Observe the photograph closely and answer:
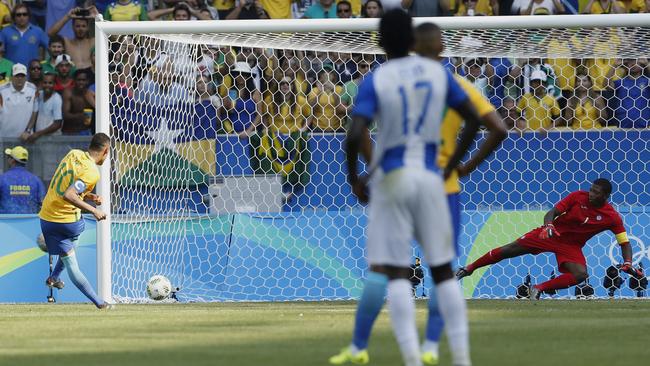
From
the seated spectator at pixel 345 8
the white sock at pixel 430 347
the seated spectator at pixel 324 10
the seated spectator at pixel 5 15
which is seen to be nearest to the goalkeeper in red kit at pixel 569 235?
the seated spectator at pixel 345 8

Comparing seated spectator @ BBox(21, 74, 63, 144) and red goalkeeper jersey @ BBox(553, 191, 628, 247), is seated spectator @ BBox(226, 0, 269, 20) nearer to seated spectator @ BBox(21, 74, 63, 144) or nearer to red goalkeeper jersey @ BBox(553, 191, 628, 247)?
seated spectator @ BBox(21, 74, 63, 144)

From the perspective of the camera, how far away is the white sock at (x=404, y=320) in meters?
6.76

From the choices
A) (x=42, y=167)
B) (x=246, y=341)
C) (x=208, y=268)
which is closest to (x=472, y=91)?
(x=246, y=341)

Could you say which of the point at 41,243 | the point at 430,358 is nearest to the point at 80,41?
the point at 41,243

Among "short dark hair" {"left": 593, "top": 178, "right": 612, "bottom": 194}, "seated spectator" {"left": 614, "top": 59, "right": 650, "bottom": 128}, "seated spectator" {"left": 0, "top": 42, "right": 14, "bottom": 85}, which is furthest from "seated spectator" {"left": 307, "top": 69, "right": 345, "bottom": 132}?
"seated spectator" {"left": 0, "top": 42, "right": 14, "bottom": 85}

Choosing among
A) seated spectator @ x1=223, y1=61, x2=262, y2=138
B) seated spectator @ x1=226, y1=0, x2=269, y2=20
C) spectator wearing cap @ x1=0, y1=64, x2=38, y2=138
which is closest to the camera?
seated spectator @ x1=223, y1=61, x2=262, y2=138

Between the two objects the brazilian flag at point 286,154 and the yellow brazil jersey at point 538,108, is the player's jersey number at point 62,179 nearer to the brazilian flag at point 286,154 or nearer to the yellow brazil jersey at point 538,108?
the brazilian flag at point 286,154

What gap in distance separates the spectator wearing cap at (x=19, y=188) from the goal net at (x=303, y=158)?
1.76 metres

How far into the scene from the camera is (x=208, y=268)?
53.2ft

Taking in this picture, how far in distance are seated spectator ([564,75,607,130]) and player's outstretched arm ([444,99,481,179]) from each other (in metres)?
9.92

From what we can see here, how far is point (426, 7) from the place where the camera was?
65.6 ft

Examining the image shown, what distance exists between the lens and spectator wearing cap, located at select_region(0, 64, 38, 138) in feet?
62.7

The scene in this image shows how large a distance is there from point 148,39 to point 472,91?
29.1ft

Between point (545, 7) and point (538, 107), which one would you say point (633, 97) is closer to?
point (538, 107)
